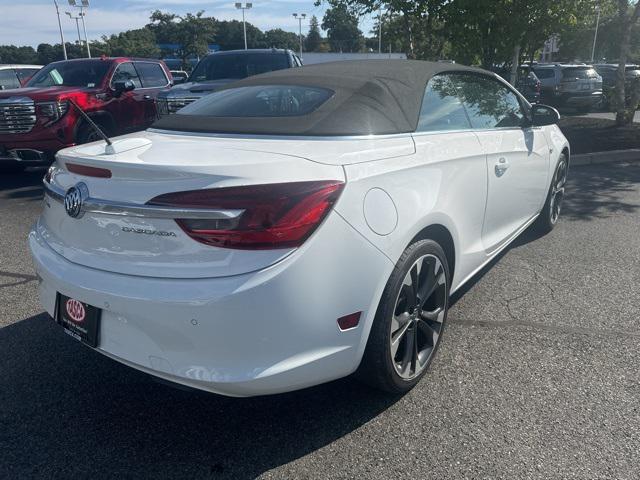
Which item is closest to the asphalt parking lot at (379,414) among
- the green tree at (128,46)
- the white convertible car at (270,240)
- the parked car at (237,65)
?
the white convertible car at (270,240)

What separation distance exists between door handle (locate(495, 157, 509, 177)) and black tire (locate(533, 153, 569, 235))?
157 cm

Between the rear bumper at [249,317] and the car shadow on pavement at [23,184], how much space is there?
19.6 feet

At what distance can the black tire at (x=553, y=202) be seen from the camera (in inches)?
202

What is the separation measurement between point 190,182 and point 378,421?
55.1 inches

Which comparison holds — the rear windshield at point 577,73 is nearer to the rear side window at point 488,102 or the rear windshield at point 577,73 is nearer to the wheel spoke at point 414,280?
the rear side window at point 488,102

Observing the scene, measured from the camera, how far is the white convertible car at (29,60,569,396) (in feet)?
6.72

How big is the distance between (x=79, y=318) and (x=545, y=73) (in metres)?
20.3

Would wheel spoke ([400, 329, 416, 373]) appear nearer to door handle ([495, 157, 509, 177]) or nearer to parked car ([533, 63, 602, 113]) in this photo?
door handle ([495, 157, 509, 177])

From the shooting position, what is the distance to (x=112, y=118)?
894cm

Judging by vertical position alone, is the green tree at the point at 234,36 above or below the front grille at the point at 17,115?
above

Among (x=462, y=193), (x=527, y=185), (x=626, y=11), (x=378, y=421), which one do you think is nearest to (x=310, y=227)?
(x=378, y=421)

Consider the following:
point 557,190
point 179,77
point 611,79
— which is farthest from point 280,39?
point 557,190

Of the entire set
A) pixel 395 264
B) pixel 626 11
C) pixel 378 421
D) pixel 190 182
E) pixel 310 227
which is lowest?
pixel 378 421

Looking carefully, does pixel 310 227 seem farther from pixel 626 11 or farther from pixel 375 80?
pixel 626 11
